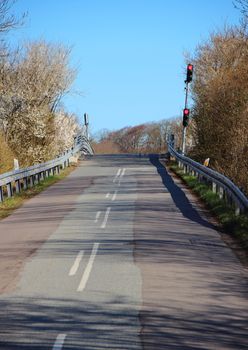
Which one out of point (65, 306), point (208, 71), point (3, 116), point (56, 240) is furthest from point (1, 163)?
point (208, 71)

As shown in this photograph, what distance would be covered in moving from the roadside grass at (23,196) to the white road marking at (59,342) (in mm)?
10235

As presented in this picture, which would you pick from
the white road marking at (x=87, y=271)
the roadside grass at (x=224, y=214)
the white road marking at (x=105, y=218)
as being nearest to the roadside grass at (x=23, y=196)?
the white road marking at (x=105, y=218)

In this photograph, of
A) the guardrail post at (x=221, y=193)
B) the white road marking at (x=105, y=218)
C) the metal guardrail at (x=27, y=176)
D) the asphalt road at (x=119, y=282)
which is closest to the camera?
the asphalt road at (x=119, y=282)

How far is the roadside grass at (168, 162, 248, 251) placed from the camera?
1236 centimetres

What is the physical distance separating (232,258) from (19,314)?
15.1 ft

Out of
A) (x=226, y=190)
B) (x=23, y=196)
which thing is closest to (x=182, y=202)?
(x=226, y=190)

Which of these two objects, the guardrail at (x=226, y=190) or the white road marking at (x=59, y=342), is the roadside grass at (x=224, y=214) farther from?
the white road marking at (x=59, y=342)

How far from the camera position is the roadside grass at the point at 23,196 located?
57.4 feet

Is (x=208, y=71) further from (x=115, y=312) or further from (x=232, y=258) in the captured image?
(x=115, y=312)

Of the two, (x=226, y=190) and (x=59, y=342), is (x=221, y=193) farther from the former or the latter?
(x=59, y=342)

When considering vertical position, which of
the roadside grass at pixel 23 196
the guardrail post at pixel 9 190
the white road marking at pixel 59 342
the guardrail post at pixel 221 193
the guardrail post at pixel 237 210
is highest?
the white road marking at pixel 59 342

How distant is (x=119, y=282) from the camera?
332 inches

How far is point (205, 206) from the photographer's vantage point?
667 inches

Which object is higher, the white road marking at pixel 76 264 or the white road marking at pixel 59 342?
the white road marking at pixel 59 342
